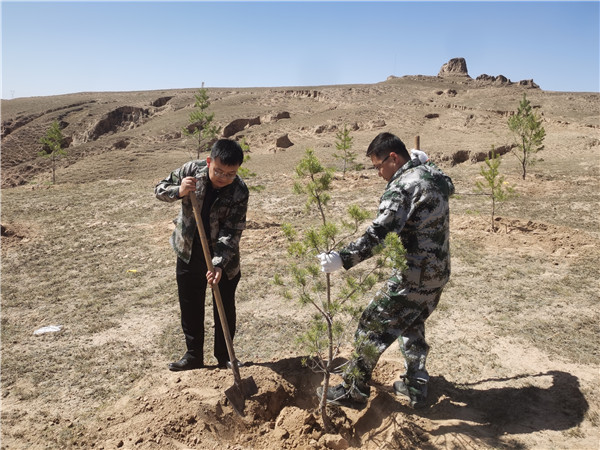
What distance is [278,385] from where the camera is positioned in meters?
3.40

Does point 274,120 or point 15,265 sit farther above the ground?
point 274,120

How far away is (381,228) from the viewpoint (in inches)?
110

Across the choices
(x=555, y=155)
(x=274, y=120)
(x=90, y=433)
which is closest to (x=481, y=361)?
(x=90, y=433)

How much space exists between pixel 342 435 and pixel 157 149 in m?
26.5

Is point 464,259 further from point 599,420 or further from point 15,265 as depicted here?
point 15,265

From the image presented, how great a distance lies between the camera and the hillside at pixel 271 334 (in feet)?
9.91

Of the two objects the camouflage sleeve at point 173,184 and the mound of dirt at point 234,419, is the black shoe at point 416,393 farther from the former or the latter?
the camouflage sleeve at point 173,184

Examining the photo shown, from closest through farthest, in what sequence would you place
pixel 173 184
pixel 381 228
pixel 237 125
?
pixel 381 228
pixel 173 184
pixel 237 125

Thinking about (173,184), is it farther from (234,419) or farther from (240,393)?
(234,419)

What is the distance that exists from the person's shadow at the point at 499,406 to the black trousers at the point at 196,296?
1.37 metres

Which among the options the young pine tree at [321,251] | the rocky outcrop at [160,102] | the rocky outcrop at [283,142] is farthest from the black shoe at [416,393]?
the rocky outcrop at [160,102]

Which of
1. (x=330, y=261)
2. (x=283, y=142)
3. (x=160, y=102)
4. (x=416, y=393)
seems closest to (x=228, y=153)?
(x=330, y=261)

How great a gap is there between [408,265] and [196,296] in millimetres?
1736

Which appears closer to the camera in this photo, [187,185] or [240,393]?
[187,185]
